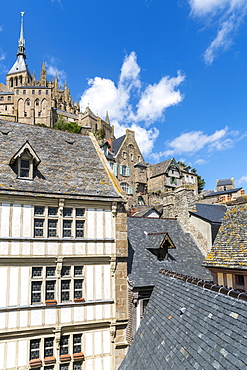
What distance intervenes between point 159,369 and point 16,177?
30.5 ft

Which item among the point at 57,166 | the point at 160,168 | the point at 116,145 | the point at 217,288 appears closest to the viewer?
the point at 217,288

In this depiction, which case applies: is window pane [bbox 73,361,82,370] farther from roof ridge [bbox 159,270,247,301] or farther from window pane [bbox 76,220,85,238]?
roof ridge [bbox 159,270,247,301]

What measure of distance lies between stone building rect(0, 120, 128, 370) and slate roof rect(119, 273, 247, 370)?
2.66 meters

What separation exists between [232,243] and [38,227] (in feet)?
31.2

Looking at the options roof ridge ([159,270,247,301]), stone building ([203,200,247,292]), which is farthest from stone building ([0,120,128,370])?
stone building ([203,200,247,292])

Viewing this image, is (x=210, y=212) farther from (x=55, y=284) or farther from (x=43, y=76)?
(x=43, y=76)

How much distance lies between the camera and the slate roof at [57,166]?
1280 cm

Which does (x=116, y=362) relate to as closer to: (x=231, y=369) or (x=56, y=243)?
(x=56, y=243)

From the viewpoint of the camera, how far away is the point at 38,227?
12461mm

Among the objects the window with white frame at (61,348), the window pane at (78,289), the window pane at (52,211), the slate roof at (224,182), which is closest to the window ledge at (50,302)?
the window pane at (78,289)

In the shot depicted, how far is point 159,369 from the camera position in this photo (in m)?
7.60

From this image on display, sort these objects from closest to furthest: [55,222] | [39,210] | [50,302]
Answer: [50,302] → [39,210] → [55,222]

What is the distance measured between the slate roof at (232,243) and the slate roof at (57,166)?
599cm

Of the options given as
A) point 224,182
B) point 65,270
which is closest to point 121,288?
point 65,270
